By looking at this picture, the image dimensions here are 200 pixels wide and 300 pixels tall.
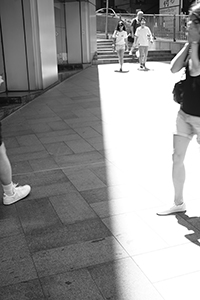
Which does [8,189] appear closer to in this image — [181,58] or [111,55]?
[181,58]

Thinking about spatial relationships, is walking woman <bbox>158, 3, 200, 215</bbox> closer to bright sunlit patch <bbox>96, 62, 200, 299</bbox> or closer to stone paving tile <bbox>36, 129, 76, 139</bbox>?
bright sunlit patch <bbox>96, 62, 200, 299</bbox>

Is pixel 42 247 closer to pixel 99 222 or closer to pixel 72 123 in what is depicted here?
pixel 99 222

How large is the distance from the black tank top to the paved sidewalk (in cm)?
99

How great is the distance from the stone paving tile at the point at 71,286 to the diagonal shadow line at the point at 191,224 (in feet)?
3.09

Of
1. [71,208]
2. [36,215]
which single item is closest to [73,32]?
[71,208]

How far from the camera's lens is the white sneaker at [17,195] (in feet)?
13.0

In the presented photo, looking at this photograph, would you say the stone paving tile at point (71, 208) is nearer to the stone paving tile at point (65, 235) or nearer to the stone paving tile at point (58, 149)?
the stone paving tile at point (65, 235)

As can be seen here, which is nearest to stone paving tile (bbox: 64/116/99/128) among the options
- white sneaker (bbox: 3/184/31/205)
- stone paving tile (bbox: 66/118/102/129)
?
stone paving tile (bbox: 66/118/102/129)

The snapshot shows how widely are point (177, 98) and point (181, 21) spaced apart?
18.4 meters

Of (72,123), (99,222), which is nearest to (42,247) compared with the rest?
(99,222)

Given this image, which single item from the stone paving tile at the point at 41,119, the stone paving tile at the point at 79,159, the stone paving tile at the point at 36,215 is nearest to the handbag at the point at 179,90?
the stone paving tile at the point at 36,215

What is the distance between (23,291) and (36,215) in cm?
116

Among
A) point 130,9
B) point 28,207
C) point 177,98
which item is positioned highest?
point 130,9

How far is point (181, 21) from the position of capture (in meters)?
20.3
